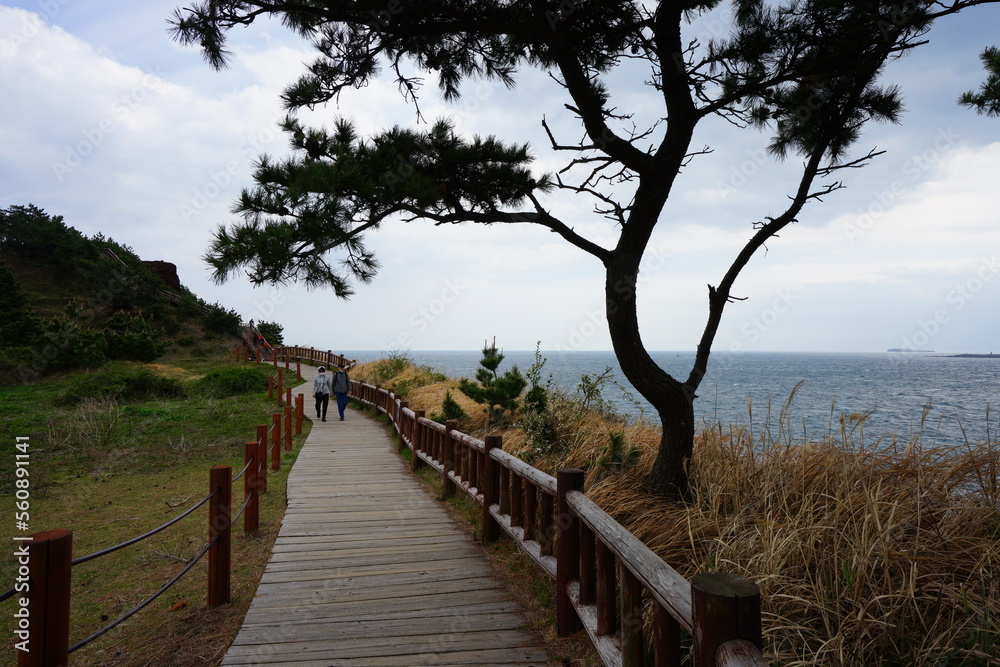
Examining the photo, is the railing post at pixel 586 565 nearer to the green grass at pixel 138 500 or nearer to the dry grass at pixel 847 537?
the dry grass at pixel 847 537

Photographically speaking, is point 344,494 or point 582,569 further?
point 344,494

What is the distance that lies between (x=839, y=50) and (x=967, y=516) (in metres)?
3.21

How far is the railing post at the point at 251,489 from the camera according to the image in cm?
559

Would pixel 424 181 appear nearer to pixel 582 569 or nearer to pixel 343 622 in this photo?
pixel 582 569

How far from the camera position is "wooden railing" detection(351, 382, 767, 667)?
1516 mm

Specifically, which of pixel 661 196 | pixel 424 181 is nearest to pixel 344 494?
pixel 424 181

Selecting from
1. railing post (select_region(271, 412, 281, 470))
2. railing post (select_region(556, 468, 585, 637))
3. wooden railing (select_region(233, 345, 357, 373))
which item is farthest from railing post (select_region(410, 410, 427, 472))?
wooden railing (select_region(233, 345, 357, 373))

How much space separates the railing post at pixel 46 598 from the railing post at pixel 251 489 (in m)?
3.33

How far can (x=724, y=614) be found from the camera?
1512mm

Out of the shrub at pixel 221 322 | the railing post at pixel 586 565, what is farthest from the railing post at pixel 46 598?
the shrub at pixel 221 322

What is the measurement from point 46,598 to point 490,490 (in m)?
3.63

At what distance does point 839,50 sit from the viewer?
402 centimetres

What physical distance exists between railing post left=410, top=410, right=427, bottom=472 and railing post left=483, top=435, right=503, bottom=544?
3.32m

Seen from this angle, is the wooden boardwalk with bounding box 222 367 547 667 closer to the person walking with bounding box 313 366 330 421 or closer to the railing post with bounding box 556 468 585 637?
the railing post with bounding box 556 468 585 637
